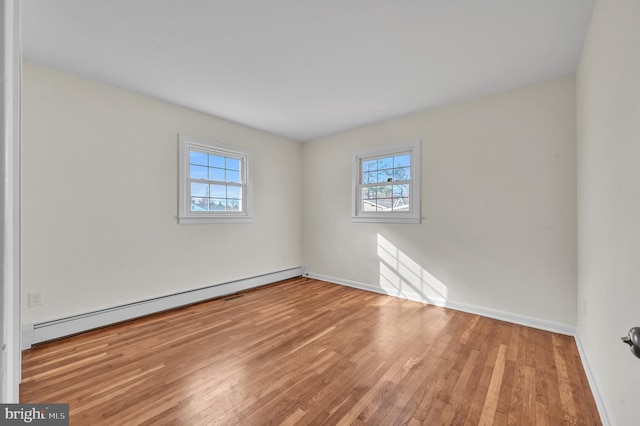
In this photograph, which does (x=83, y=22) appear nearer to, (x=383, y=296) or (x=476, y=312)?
(x=383, y=296)

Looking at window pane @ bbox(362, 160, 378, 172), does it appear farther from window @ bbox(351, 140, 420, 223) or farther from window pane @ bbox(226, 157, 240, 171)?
window pane @ bbox(226, 157, 240, 171)

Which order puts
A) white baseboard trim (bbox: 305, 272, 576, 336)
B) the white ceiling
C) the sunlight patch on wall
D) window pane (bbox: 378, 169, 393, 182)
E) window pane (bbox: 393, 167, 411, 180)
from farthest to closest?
window pane (bbox: 378, 169, 393, 182) → window pane (bbox: 393, 167, 411, 180) → the sunlight patch on wall → white baseboard trim (bbox: 305, 272, 576, 336) → the white ceiling

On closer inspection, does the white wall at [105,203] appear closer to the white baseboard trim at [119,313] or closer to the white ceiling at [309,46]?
the white baseboard trim at [119,313]

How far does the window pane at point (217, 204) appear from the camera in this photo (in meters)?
3.76

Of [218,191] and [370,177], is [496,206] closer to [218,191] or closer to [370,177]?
[370,177]

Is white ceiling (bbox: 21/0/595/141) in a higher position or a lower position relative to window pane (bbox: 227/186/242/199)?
higher

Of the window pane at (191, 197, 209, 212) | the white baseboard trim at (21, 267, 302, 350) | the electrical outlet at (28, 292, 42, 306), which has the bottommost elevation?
the white baseboard trim at (21, 267, 302, 350)

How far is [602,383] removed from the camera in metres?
1.66

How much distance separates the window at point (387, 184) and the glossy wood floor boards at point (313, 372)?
4.76 feet

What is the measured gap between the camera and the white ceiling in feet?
6.03

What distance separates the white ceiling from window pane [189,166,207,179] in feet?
2.80

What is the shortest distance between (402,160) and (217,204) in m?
2.74

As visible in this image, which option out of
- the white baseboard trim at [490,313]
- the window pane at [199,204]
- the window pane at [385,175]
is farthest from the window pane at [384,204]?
the window pane at [199,204]

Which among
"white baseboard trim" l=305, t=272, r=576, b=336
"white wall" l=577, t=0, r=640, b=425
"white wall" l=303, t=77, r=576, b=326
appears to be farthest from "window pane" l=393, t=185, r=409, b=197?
"white wall" l=577, t=0, r=640, b=425
